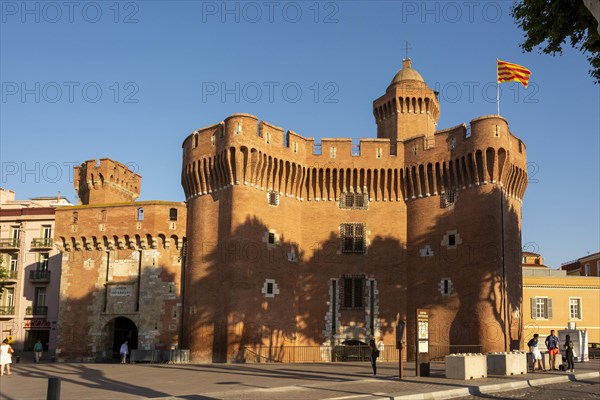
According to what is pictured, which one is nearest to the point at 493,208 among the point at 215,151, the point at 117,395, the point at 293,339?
the point at 293,339

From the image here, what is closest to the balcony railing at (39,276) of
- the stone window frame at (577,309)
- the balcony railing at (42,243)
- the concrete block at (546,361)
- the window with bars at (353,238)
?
the balcony railing at (42,243)

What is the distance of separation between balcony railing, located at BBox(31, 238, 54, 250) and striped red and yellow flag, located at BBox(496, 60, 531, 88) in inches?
1576

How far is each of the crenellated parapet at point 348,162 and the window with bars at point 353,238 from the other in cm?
226

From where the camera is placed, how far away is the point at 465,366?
24.6m

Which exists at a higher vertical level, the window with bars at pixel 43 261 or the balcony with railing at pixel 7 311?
the window with bars at pixel 43 261

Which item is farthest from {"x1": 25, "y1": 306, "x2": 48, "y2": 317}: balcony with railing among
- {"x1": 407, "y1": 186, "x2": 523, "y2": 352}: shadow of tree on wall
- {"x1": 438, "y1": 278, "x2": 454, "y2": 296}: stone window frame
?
{"x1": 438, "y1": 278, "x2": 454, "y2": 296}: stone window frame

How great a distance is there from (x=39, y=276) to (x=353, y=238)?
96.7 ft

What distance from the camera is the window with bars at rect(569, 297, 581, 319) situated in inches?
2062

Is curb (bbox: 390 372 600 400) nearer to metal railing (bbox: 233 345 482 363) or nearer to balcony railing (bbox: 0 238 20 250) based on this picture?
metal railing (bbox: 233 345 482 363)

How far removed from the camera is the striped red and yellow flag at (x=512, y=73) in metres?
37.8

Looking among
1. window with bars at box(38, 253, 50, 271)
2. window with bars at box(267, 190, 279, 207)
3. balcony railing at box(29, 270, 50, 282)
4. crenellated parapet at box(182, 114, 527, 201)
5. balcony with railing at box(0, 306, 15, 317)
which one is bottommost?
balcony with railing at box(0, 306, 15, 317)

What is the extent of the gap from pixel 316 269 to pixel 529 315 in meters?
21.2

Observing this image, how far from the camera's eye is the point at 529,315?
51781mm

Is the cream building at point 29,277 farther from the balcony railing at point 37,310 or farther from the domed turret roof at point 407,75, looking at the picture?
the domed turret roof at point 407,75
